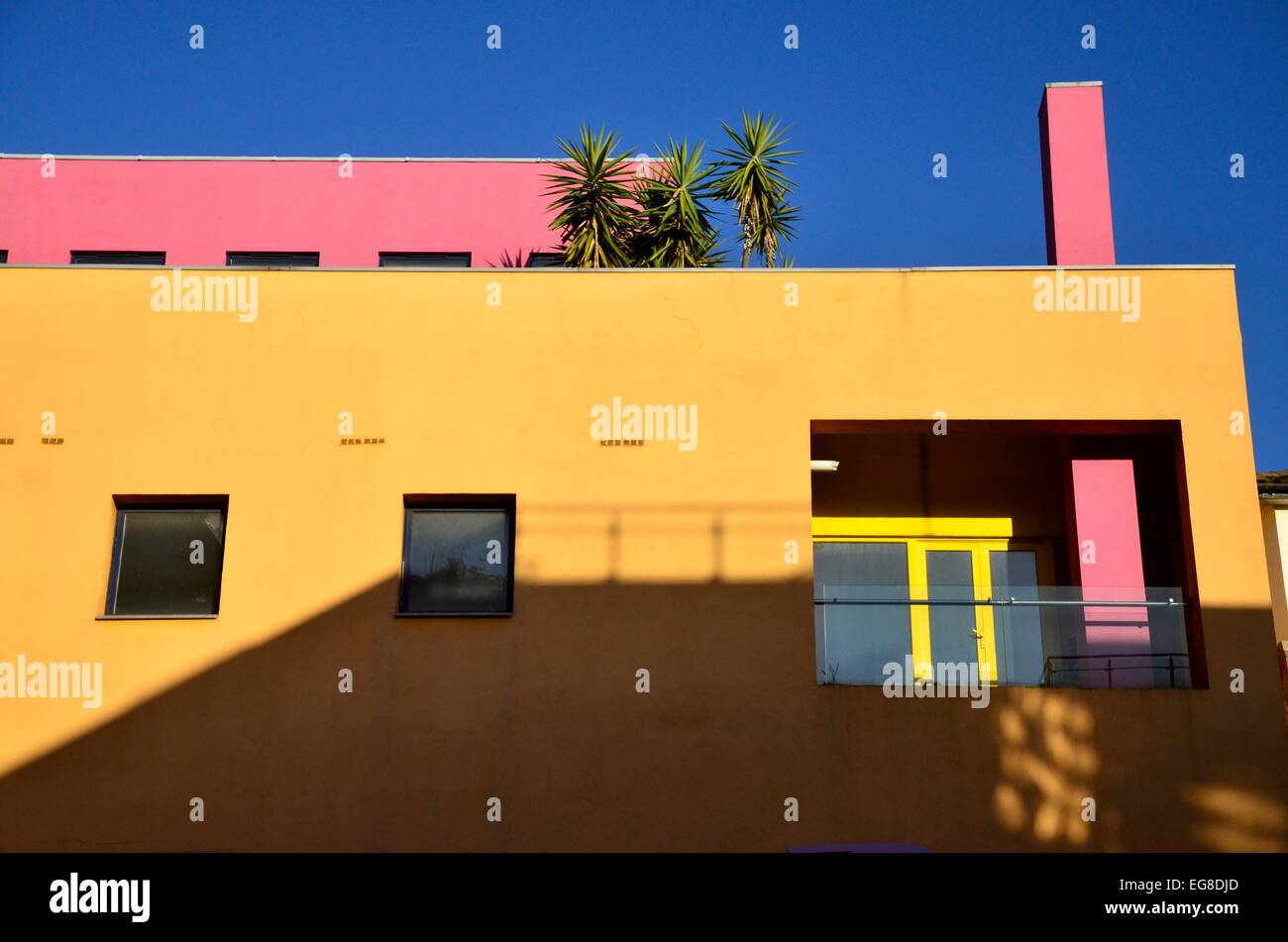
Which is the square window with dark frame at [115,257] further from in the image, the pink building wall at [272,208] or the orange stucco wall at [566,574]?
the orange stucco wall at [566,574]

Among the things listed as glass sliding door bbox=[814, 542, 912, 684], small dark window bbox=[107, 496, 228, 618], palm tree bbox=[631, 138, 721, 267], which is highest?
palm tree bbox=[631, 138, 721, 267]

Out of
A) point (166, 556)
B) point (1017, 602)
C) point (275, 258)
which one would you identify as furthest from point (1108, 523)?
point (275, 258)

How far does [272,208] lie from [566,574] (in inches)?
455

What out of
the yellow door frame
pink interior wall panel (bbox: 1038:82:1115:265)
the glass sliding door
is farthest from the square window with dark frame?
the glass sliding door

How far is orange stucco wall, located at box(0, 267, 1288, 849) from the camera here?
1206cm

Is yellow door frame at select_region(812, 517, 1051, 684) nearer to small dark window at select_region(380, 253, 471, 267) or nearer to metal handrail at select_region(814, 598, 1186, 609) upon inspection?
metal handrail at select_region(814, 598, 1186, 609)

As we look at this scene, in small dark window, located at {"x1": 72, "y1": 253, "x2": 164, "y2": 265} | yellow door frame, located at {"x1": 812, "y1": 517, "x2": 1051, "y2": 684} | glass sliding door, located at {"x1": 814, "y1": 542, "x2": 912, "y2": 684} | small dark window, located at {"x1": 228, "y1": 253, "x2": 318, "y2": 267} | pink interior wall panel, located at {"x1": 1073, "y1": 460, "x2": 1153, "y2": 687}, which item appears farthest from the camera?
small dark window, located at {"x1": 72, "y1": 253, "x2": 164, "y2": 265}

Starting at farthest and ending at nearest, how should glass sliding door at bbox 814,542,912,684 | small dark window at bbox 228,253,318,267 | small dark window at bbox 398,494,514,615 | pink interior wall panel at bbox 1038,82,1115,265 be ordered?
small dark window at bbox 228,253,318,267 → pink interior wall panel at bbox 1038,82,1115,265 → small dark window at bbox 398,494,514,615 → glass sliding door at bbox 814,542,912,684

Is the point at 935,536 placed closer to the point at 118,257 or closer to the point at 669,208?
the point at 669,208

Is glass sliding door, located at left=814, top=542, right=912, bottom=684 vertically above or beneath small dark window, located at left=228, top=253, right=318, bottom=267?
beneath

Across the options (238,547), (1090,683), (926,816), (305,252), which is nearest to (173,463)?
(238,547)

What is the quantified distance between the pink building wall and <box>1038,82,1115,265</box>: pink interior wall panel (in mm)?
7669

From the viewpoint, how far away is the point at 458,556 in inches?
504

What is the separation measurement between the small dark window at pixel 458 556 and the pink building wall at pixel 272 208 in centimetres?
926
